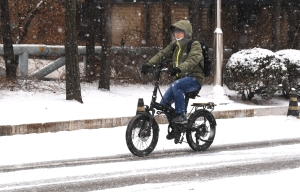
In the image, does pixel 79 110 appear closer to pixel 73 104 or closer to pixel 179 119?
pixel 73 104

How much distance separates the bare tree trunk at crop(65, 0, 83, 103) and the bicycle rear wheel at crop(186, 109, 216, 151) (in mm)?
5394

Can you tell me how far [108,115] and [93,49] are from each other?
6007mm

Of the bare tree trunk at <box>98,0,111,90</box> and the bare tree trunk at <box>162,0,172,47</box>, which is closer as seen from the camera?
the bare tree trunk at <box>98,0,111,90</box>

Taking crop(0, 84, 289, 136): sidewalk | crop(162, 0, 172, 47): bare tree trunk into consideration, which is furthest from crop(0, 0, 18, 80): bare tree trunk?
crop(162, 0, 172, 47): bare tree trunk

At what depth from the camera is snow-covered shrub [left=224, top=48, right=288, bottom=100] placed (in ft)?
60.4

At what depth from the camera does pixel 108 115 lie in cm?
1492

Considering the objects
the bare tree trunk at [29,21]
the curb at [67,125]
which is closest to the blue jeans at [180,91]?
the curb at [67,125]

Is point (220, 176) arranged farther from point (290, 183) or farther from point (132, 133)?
point (132, 133)

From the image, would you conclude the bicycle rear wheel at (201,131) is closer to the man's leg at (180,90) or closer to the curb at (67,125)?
the man's leg at (180,90)

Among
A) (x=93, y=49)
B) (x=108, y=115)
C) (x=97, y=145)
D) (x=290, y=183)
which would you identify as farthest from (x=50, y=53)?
(x=290, y=183)

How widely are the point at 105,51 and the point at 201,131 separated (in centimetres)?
839

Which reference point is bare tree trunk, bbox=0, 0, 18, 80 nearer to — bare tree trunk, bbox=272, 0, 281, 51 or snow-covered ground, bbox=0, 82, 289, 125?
snow-covered ground, bbox=0, 82, 289, 125

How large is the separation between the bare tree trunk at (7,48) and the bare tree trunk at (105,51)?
2.37 meters

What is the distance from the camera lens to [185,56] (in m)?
10.6
